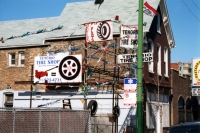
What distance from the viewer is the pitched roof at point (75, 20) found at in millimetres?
26312

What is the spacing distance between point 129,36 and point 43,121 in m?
5.99

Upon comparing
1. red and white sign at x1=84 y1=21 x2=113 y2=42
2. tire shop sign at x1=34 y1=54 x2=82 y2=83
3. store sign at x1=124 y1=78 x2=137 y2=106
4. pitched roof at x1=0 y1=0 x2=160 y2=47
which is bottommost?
store sign at x1=124 y1=78 x2=137 y2=106

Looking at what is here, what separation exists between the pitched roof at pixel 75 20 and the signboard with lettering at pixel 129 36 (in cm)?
440

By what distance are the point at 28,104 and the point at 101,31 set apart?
862cm

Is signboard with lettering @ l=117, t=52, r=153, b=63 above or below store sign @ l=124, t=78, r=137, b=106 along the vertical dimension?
above

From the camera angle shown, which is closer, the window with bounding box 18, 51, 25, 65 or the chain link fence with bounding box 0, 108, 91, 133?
the chain link fence with bounding box 0, 108, 91, 133

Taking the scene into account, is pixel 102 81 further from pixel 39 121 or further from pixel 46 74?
pixel 39 121

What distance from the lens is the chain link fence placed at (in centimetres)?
1445

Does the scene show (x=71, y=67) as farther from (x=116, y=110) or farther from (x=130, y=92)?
(x=130, y=92)

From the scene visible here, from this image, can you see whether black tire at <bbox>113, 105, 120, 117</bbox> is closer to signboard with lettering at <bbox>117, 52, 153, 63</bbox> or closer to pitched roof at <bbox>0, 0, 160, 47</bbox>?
pitched roof at <bbox>0, 0, 160, 47</bbox>

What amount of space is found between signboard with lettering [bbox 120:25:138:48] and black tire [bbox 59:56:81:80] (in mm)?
3105

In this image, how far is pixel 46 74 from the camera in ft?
76.1

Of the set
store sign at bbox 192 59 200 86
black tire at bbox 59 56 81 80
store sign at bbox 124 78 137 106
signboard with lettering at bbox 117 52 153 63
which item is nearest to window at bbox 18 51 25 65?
black tire at bbox 59 56 81 80

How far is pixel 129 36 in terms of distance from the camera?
60.1ft
